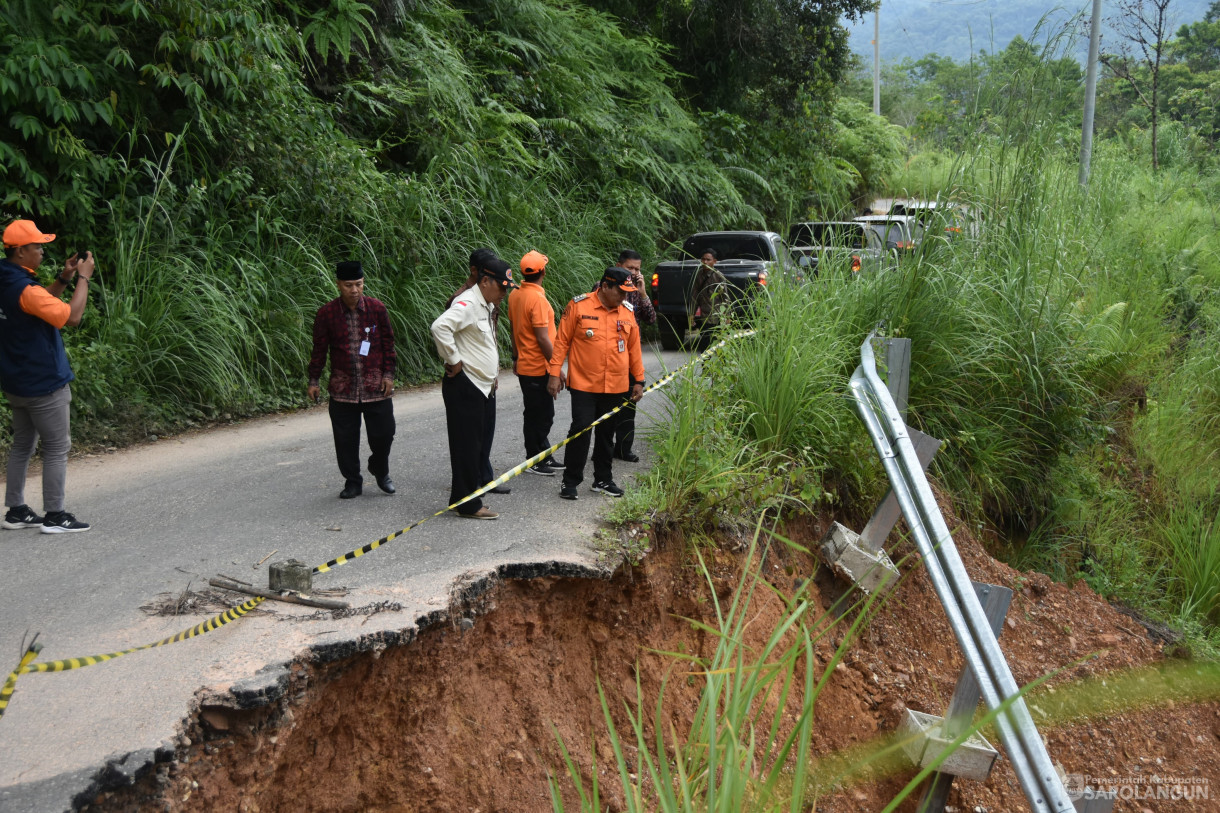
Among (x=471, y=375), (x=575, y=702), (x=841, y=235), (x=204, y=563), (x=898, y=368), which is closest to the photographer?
(x=575, y=702)

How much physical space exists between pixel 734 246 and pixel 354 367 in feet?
28.8

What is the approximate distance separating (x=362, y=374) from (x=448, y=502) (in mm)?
1122

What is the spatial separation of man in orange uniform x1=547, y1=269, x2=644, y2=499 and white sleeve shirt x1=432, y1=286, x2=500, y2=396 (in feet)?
2.27

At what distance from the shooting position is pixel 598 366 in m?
6.57

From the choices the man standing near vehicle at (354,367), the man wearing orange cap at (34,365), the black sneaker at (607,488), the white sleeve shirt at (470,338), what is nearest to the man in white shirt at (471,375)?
the white sleeve shirt at (470,338)

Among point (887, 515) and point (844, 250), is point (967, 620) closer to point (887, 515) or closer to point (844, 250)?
point (887, 515)

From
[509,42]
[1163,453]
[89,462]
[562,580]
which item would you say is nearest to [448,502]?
[562,580]

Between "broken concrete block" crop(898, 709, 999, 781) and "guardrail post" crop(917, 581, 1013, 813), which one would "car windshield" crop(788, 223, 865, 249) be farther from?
"broken concrete block" crop(898, 709, 999, 781)

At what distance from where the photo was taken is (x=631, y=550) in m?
5.32

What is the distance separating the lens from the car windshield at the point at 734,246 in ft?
45.0

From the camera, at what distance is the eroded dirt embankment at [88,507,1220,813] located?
12.2 feet

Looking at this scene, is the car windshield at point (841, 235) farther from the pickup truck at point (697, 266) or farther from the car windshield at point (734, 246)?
the car windshield at point (734, 246)

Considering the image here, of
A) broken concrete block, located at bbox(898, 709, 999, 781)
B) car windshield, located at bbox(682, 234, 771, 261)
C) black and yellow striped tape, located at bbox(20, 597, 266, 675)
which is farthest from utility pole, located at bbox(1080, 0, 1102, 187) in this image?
black and yellow striped tape, located at bbox(20, 597, 266, 675)

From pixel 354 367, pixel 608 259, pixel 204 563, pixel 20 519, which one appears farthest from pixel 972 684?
pixel 608 259
